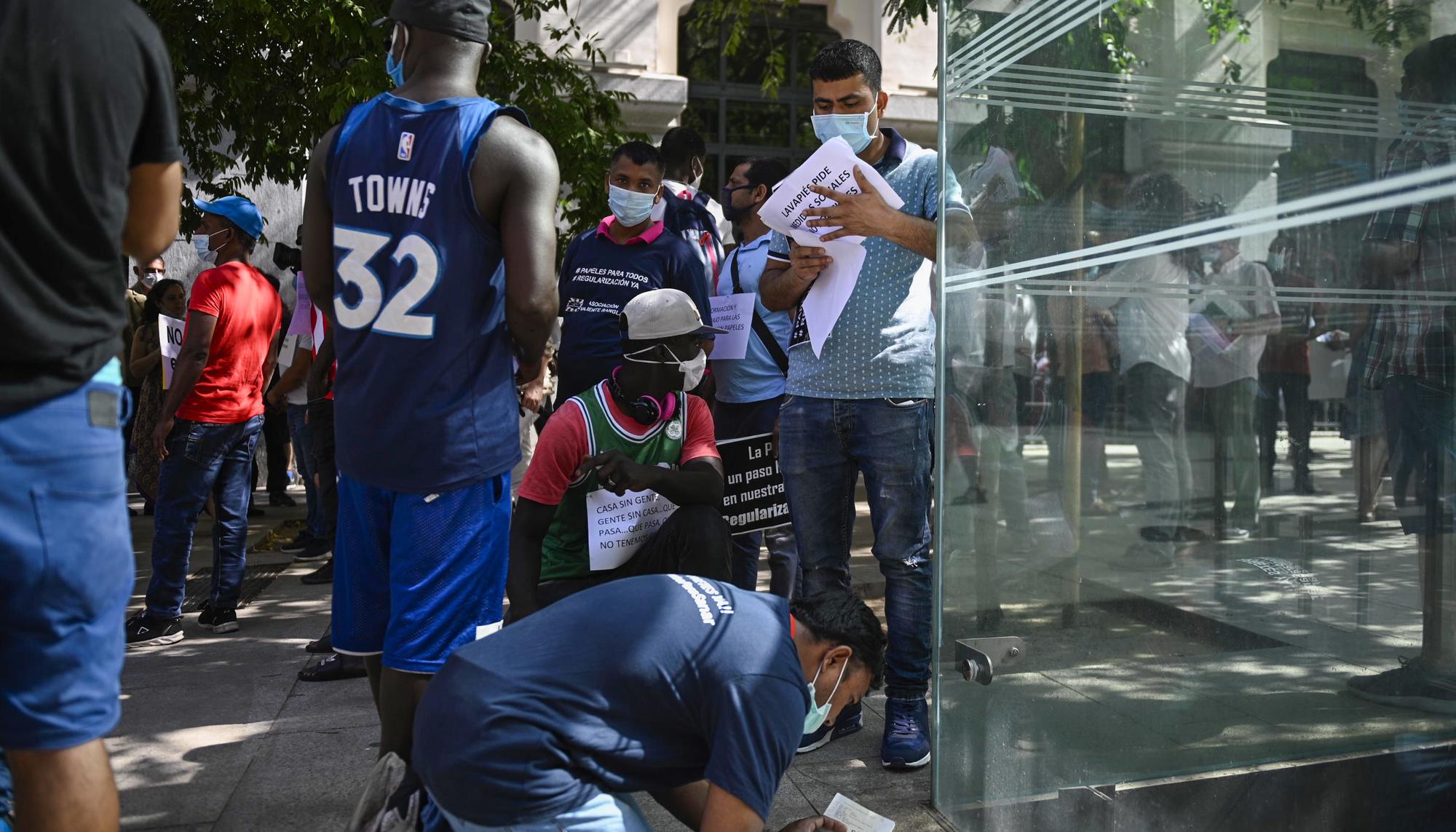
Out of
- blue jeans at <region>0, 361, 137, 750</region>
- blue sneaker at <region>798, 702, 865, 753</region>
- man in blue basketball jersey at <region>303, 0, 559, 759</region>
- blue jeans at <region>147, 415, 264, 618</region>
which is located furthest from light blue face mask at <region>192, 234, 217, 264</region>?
blue jeans at <region>0, 361, 137, 750</region>

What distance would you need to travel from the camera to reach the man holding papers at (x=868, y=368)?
370cm

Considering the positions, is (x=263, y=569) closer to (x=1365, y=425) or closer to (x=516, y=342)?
(x=516, y=342)

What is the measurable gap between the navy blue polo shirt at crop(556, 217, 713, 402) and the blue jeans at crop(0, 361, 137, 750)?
2.77m

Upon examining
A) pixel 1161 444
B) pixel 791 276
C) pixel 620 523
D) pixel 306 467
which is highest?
pixel 791 276

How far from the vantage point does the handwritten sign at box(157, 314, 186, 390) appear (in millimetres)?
5859

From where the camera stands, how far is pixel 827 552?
12.9 ft

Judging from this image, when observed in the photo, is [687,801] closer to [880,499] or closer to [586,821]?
[586,821]

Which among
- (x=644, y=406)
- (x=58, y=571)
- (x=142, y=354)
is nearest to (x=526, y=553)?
(x=644, y=406)

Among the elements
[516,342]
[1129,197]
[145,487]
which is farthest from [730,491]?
[145,487]

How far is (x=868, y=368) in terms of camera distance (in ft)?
12.5

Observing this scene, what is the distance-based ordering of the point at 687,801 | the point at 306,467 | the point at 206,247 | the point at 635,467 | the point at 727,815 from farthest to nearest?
the point at 306,467, the point at 206,247, the point at 635,467, the point at 687,801, the point at 727,815

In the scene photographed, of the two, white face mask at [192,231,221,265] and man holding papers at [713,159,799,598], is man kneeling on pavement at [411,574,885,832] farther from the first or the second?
white face mask at [192,231,221,265]

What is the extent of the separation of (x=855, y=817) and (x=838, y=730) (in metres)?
1.20

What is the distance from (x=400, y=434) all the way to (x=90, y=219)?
0.97 metres
